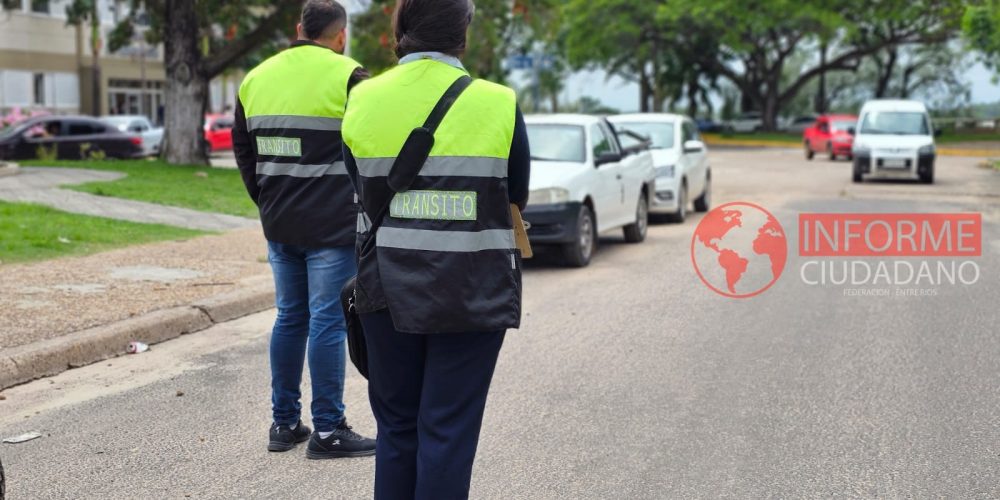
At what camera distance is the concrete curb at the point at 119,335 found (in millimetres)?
7059

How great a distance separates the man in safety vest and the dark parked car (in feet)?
78.4

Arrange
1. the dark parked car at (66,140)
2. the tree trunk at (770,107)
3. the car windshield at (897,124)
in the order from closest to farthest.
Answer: the car windshield at (897,124) → the dark parked car at (66,140) → the tree trunk at (770,107)

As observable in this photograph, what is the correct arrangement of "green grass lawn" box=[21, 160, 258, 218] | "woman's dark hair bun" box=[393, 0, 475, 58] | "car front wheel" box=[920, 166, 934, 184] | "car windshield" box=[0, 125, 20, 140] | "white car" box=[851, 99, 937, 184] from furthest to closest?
"car windshield" box=[0, 125, 20, 140], "car front wheel" box=[920, 166, 934, 184], "white car" box=[851, 99, 937, 184], "green grass lawn" box=[21, 160, 258, 218], "woman's dark hair bun" box=[393, 0, 475, 58]

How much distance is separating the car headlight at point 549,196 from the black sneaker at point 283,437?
21.6 ft

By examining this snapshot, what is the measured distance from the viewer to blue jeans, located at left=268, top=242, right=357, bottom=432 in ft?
17.1

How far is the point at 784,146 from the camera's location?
5066cm

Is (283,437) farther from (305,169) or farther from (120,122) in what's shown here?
(120,122)

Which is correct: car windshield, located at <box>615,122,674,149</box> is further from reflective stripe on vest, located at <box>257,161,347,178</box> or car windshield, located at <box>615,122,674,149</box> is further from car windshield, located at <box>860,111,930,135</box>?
reflective stripe on vest, located at <box>257,161,347,178</box>

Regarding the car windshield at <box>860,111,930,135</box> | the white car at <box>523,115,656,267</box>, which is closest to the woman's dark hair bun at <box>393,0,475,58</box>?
the white car at <box>523,115,656,267</box>

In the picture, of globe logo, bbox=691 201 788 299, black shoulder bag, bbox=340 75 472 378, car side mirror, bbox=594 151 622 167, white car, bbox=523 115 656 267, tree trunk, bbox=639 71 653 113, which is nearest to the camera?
black shoulder bag, bbox=340 75 472 378

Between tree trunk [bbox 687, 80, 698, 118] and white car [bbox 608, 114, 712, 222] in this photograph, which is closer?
white car [bbox 608, 114, 712, 222]

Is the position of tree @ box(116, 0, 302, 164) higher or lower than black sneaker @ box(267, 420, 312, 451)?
higher

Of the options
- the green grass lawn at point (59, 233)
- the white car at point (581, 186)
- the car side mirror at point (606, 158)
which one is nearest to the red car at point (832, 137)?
the white car at point (581, 186)

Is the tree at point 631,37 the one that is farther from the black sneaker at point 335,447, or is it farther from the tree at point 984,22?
the black sneaker at point 335,447
